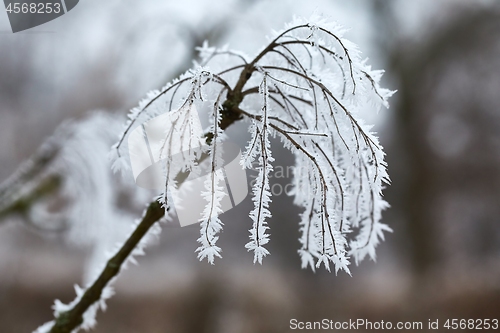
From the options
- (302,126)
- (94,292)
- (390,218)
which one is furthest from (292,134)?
(390,218)

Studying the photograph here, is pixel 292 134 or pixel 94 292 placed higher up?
pixel 292 134

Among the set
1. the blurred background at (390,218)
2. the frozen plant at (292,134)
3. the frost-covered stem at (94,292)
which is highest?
the blurred background at (390,218)

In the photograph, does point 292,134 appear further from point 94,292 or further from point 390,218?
point 390,218

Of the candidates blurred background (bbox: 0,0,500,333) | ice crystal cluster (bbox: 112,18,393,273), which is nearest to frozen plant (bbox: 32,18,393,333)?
ice crystal cluster (bbox: 112,18,393,273)

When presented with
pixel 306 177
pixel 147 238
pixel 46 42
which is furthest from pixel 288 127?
pixel 46 42

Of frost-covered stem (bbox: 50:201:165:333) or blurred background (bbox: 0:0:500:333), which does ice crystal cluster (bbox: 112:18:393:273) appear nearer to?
frost-covered stem (bbox: 50:201:165:333)

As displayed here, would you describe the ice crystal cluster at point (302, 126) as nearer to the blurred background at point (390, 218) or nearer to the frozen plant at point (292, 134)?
the frozen plant at point (292, 134)

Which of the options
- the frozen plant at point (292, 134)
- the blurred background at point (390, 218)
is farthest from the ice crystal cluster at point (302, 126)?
the blurred background at point (390, 218)

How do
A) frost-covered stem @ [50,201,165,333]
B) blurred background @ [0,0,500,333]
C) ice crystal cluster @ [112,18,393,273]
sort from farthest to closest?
blurred background @ [0,0,500,333], frost-covered stem @ [50,201,165,333], ice crystal cluster @ [112,18,393,273]
